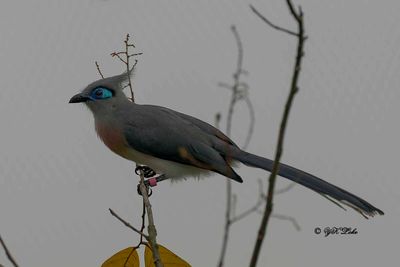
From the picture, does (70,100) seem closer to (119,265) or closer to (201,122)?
(201,122)

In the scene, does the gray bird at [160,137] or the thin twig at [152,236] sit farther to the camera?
the gray bird at [160,137]

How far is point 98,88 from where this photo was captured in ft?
13.1

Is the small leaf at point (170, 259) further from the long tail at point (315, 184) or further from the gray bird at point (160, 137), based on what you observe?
the gray bird at point (160, 137)

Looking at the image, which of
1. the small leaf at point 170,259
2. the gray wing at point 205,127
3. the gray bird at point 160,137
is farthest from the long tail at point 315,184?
the small leaf at point 170,259

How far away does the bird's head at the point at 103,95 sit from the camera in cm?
393

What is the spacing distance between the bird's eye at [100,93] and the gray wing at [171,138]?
0.54 ft

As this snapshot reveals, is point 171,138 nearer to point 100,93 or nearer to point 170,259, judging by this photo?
point 100,93

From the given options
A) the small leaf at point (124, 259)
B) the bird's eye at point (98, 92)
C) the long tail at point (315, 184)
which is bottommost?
the small leaf at point (124, 259)

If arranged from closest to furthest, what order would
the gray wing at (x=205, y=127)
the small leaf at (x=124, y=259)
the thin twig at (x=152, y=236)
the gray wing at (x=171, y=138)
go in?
the thin twig at (x=152, y=236)
the small leaf at (x=124, y=259)
the gray wing at (x=171, y=138)
the gray wing at (x=205, y=127)

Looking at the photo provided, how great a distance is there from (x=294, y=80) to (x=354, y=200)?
4.88ft

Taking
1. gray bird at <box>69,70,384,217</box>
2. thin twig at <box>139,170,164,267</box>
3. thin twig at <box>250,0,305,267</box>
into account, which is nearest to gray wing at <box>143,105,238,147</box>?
gray bird at <box>69,70,384,217</box>

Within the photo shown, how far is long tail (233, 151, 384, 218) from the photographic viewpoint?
2646 millimetres

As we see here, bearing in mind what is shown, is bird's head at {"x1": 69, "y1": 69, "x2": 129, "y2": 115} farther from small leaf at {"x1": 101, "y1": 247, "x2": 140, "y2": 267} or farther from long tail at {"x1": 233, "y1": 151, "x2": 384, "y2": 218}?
small leaf at {"x1": 101, "y1": 247, "x2": 140, "y2": 267}

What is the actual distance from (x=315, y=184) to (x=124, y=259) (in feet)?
3.28
